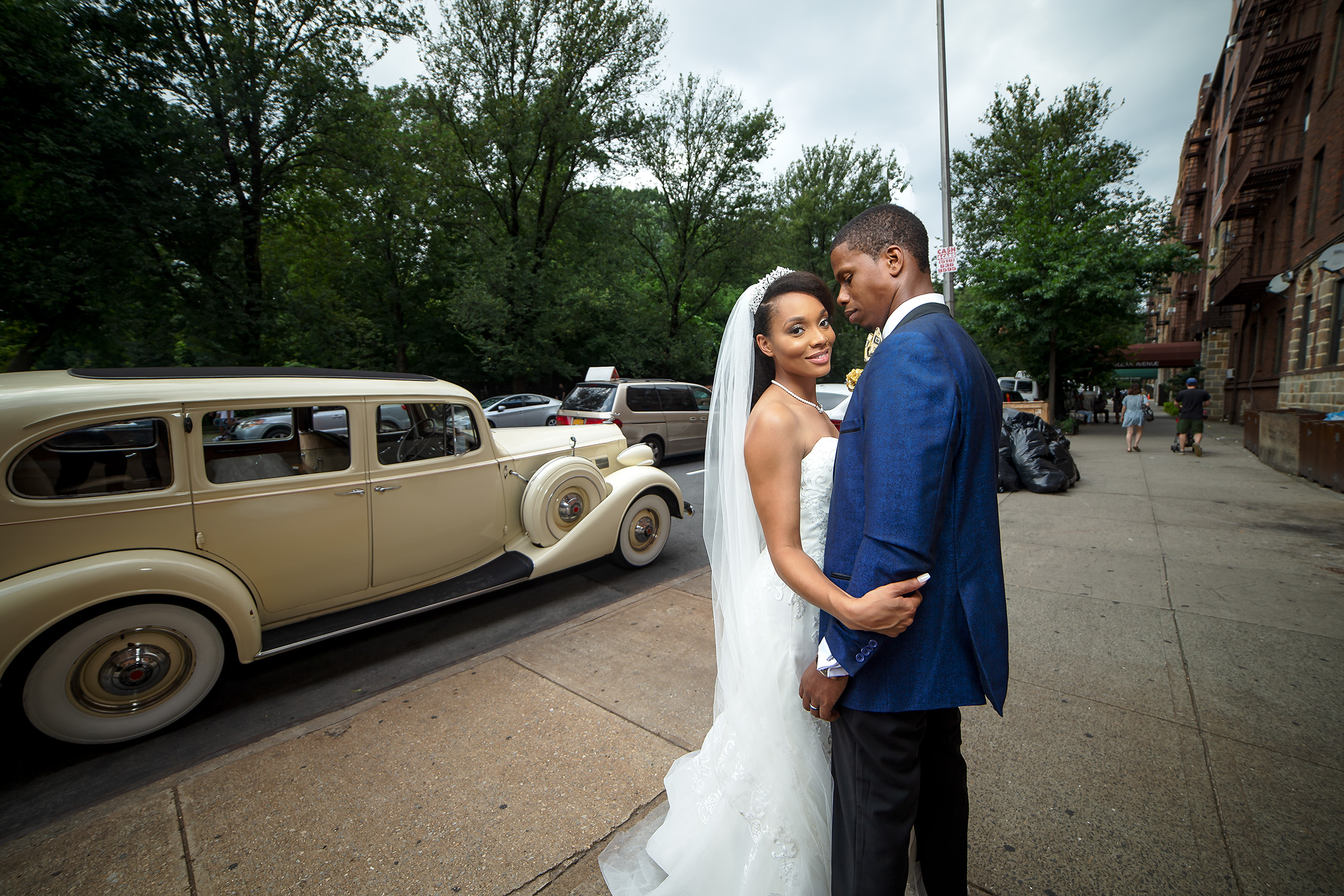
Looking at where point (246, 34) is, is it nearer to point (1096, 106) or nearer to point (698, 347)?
point (698, 347)

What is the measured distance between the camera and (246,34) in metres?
13.0

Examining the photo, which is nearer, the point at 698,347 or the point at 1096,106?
the point at 1096,106

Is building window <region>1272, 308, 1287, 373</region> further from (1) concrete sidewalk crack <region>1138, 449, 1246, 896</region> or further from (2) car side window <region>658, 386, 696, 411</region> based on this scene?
(1) concrete sidewalk crack <region>1138, 449, 1246, 896</region>

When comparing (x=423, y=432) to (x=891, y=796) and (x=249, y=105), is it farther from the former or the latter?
(x=249, y=105)

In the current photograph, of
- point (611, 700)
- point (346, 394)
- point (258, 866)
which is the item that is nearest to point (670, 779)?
point (611, 700)

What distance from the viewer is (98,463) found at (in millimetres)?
2820

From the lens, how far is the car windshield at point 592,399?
11.0 metres

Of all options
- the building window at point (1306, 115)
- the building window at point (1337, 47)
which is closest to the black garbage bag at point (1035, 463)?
the building window at point (1337, 47)

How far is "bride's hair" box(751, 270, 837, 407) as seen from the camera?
1775 millimetres

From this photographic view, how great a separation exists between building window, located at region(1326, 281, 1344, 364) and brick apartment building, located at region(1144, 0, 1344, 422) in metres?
0.03

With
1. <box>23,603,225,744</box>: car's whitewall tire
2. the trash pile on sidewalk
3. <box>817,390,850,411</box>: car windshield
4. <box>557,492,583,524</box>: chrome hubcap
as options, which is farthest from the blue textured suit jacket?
<box>817,390,850,411</box>: car windshield

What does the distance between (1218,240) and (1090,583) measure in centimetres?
3196

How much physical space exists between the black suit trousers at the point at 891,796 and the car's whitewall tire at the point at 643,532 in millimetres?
3683

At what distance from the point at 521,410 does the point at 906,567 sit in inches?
670
